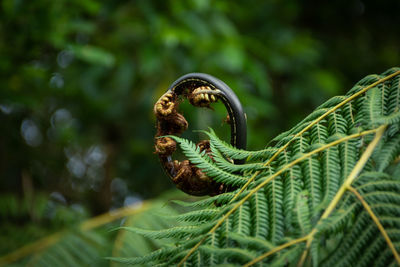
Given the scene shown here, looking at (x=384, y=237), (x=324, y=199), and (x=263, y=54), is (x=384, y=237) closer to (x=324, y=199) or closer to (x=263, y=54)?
(x=324, y=199)

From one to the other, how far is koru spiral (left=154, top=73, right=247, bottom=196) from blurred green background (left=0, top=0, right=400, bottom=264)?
1118mm

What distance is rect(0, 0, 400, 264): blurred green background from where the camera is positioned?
72.1 inches

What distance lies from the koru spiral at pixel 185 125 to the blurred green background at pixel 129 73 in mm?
1118

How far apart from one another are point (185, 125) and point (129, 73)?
1846mm

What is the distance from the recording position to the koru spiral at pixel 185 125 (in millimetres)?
649

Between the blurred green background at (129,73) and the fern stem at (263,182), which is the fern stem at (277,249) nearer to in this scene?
the fern stem at (263,182)

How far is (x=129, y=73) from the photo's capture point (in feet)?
8.05

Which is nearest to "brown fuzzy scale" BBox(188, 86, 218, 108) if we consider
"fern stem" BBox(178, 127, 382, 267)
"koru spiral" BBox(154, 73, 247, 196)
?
"koru spiral" BBox(154, 73, 247, 196)

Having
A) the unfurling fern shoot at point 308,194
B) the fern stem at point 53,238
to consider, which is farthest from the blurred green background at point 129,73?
the unfurling fern shoot at point 308,194

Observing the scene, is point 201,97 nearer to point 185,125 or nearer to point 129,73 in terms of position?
point 185,125

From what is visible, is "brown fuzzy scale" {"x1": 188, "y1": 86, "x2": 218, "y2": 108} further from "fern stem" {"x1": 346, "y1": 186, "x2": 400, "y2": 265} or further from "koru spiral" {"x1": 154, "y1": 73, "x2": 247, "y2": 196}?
"fern stem" {"x1": 346, "y1": 186, "x2": 400, "y2": 265}

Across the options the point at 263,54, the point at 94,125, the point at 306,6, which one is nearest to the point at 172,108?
the point at 263,54

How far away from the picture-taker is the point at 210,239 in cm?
58

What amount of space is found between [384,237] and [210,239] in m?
0.25
